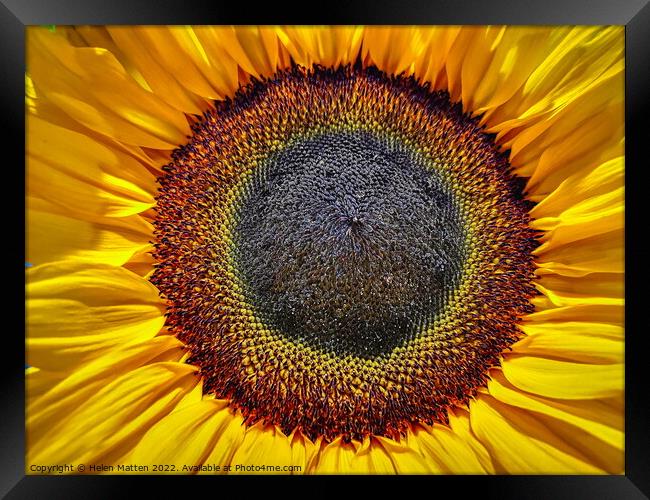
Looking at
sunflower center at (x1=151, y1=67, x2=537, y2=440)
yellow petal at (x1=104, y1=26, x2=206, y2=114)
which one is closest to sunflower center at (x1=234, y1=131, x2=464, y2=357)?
sunflower center at (x1=151, y1=67, x2=537, y2=440)

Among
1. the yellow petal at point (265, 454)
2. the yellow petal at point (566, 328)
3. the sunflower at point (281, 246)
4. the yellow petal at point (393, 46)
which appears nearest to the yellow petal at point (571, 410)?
the sunflower at point (281, 246)

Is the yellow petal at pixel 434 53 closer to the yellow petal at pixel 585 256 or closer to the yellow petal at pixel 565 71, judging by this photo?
the yellow petal at pixel 565 71

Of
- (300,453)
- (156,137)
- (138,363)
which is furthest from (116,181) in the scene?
(300,453)

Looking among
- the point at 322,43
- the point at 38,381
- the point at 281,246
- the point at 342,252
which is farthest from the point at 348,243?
the point at 38,381

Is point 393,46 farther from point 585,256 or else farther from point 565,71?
point 585,256
